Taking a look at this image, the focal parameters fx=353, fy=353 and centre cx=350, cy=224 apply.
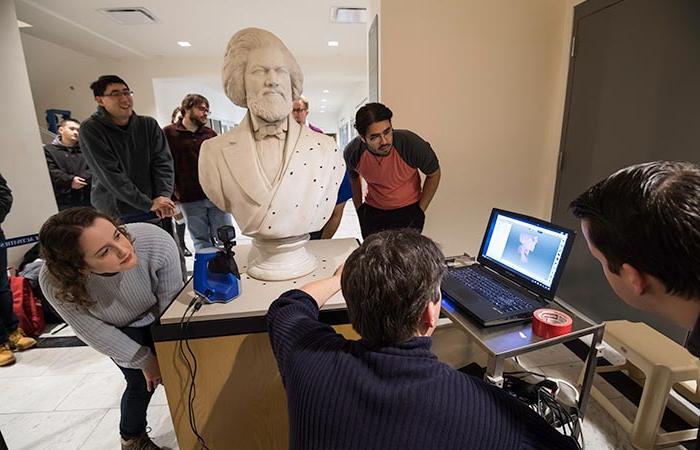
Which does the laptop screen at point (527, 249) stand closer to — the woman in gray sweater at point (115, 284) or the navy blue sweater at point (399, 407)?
the navy blue sweater at point (399, 407)

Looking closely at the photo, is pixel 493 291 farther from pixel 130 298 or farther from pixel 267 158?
pixel 130 298

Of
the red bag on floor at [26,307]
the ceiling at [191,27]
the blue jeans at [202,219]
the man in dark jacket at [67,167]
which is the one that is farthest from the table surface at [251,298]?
the ceiling at [191,27]

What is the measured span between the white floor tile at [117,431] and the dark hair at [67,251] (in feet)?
Answer: 2.61

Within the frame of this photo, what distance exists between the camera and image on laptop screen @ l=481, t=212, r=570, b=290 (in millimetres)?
1134

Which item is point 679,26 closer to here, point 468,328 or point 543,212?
point 543,212

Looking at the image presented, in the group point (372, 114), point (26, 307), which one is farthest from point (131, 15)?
point (372, 114)

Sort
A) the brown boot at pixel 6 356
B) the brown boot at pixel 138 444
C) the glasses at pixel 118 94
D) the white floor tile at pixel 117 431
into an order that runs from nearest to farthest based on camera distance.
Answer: the brown boot at pixel 138 444
the white floor tile at pixel 117 431
the glasses at pixel 118 94
the brown boot at pixel 6 356

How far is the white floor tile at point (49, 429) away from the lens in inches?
57.9

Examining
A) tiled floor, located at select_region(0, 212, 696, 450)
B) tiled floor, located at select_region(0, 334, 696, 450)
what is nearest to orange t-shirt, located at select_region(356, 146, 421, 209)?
tiled floor, located at select_region(0, 212, 696, 450)

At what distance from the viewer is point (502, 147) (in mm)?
2482

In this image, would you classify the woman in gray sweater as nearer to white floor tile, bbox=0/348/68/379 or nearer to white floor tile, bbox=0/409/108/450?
white floor tile, bbox=0/409/108/450

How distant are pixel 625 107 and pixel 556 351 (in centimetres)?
140

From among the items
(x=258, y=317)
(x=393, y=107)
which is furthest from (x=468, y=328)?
(x=393, y=107)

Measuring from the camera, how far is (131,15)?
3467 millimetres
